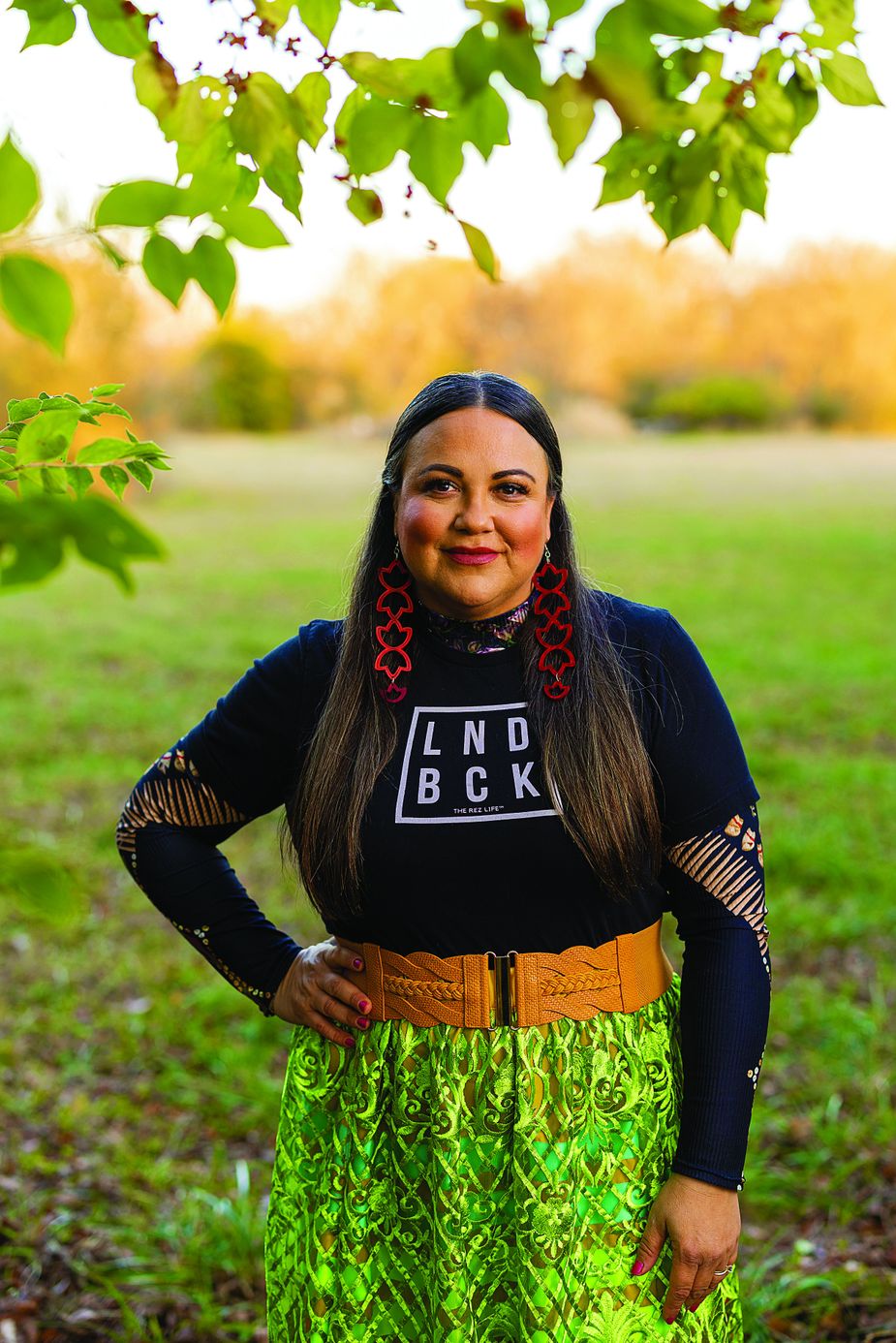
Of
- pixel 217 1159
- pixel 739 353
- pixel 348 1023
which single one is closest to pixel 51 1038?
pixel 217 1159

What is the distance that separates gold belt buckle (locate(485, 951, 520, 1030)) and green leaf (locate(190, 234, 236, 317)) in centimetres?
100

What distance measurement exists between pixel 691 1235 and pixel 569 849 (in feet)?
1.84

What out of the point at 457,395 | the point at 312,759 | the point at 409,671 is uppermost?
the point at 457,395

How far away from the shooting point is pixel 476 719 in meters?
1.86

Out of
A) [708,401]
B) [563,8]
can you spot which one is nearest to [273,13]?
[563,8]

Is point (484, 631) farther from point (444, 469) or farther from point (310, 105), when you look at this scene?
point (310, 105)

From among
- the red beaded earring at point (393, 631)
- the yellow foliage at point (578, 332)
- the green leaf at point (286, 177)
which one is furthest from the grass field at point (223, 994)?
the yellow foliage at point (578, 332)

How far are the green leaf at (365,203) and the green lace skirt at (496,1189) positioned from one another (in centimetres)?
113

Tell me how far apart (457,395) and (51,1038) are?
3.19m

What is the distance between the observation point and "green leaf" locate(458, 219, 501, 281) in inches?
54.9

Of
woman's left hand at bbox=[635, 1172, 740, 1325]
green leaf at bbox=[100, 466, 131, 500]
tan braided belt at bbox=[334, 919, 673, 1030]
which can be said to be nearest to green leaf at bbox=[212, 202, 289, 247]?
green leaf at bbox=[100, 466, 131, 500]

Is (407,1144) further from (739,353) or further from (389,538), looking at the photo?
(739,353)

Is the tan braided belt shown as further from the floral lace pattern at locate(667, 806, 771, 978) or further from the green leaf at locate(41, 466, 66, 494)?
the green leaf at locate(41, 466, 66, 494)

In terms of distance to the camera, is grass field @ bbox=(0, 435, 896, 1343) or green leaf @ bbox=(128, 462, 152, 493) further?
grass field @ bbox=(0, 435, 896, 1343)
